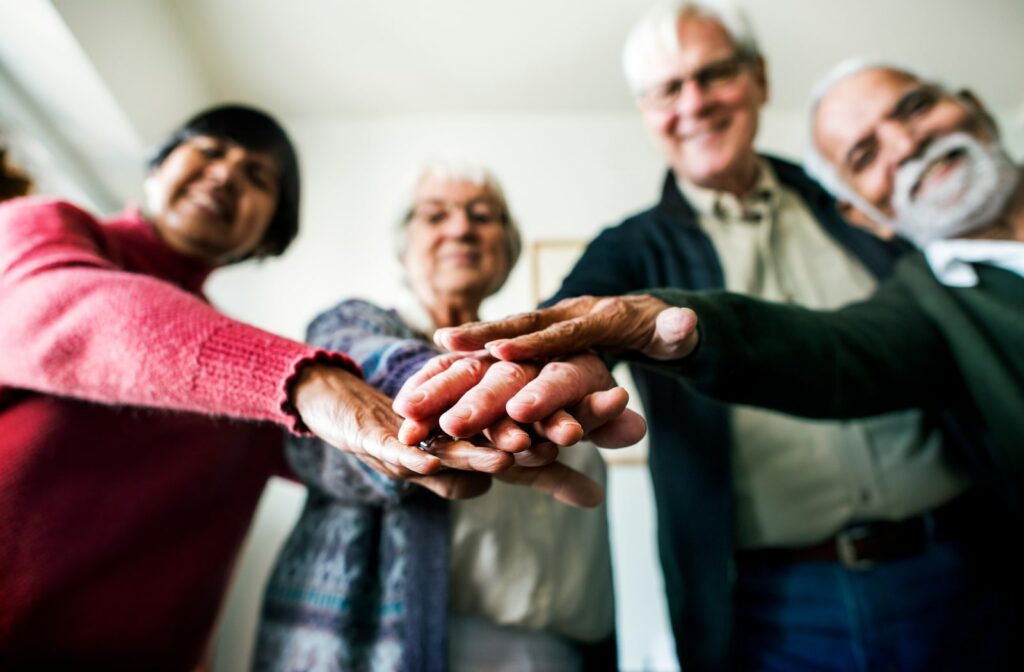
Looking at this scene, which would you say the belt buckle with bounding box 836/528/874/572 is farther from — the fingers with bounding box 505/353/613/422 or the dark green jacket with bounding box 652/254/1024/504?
the fingers with bounding box 505/353/613/422

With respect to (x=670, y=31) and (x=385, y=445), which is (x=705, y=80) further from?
(x=385, y=445)

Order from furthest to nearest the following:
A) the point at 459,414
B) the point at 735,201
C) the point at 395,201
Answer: the point at 395,201, the point at 735,201, the point at 459,414

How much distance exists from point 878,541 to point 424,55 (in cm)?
162

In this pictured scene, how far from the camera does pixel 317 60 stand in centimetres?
156

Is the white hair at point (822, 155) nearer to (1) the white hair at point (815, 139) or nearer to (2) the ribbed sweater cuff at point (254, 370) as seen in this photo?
(1) the white hair at point (815, 139)

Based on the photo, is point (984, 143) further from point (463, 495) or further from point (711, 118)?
point (463, 495)

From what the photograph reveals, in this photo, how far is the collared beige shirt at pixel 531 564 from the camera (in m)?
0.53

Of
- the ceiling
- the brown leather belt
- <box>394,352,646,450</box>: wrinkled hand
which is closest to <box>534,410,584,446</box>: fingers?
<box>394,352,646,450</box>: wrinkled hand

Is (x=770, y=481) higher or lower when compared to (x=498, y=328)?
lower

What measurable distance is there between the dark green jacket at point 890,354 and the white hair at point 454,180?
41 centimetres

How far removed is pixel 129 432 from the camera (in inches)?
19.3

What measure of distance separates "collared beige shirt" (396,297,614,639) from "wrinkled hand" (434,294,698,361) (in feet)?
0.63

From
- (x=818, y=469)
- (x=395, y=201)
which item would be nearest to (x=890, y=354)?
(x=818, y=469)

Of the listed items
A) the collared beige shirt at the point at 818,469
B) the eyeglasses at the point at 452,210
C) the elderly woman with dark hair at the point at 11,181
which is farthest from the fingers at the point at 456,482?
the elderly woman with dark hair at the point at 11,181
